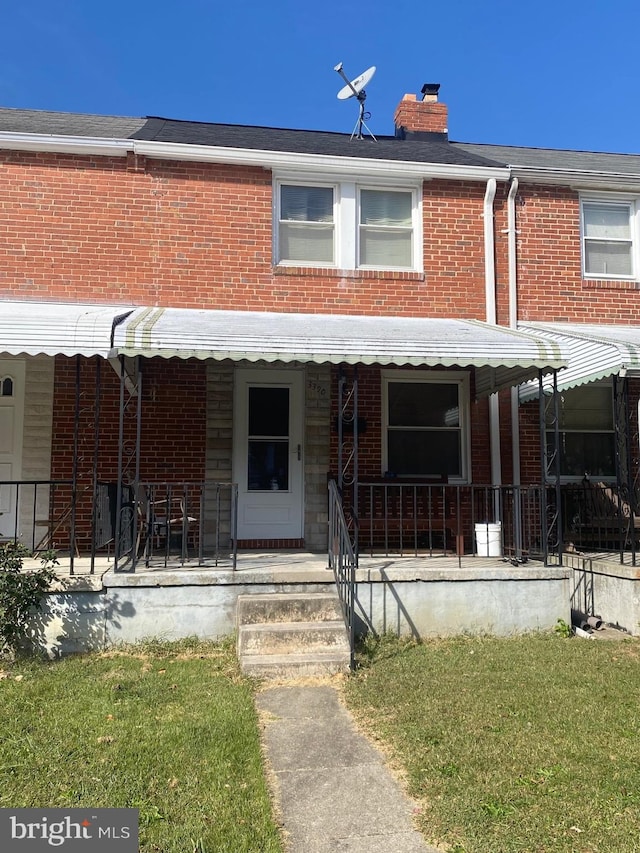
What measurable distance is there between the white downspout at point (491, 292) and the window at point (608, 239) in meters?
1.43

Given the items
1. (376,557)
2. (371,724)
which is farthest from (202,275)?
(371,724)

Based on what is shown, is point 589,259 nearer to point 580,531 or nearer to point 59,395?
point 580,531

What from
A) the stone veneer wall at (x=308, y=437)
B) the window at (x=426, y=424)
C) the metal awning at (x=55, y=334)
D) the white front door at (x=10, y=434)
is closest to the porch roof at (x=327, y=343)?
the metal awning at (x=55, y=334)

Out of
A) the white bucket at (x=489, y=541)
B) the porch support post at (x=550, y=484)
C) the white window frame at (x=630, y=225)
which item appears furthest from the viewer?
the white window frame at (x=630, y=225)

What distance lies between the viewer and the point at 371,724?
4.70 m

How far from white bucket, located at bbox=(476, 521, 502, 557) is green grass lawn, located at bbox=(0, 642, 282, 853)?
10.6 ft

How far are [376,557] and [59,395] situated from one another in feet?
14.0

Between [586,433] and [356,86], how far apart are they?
717 centimetres

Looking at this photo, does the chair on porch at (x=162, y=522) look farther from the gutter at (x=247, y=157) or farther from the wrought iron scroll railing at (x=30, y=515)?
the gutter at (x=247, y=157)

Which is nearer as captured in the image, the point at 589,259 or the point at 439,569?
the point at 439,569

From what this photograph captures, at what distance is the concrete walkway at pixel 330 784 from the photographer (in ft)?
10.7

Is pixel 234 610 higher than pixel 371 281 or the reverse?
the reverse

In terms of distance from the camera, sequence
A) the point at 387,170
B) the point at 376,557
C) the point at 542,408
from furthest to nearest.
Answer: the point at 387,170 < the point at 376,557 < the point at 542,408

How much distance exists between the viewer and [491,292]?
9.28m
